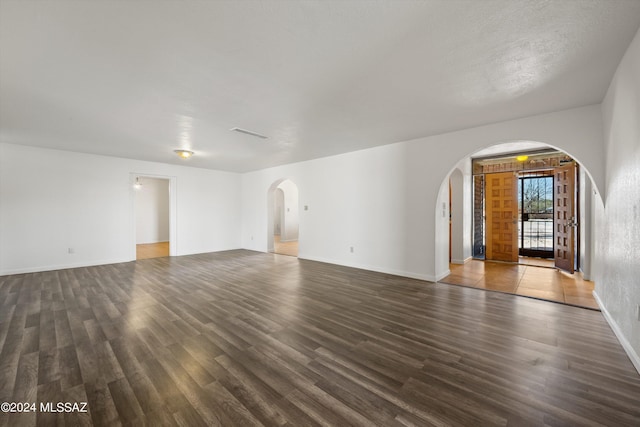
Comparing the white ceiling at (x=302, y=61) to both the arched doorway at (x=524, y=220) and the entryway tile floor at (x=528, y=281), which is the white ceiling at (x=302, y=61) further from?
the entryway tile floor at (x=528, y=281)

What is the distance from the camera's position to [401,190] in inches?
199

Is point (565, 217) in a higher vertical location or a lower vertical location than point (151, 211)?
lower

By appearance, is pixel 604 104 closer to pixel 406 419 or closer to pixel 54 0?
pixel 406 419

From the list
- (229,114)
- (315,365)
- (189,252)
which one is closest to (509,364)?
(315,365)

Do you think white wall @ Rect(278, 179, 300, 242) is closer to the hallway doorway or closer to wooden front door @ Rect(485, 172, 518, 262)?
the hallway doorway

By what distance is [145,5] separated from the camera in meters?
1.70

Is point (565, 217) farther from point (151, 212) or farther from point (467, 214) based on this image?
point (151, 212)

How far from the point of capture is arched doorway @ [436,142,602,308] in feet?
14.9

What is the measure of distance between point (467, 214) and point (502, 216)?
3.28 feet

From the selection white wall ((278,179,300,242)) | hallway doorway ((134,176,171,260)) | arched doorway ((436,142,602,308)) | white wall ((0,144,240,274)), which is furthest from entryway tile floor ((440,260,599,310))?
hallway doorway ((134,176,171,260))

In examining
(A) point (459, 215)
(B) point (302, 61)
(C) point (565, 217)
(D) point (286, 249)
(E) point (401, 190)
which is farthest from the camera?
(D) point (286, 249)

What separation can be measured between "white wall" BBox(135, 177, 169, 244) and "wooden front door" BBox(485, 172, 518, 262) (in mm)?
11890

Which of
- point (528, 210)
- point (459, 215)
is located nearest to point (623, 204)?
point (459, 215)

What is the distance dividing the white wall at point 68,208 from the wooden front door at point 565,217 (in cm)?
967
